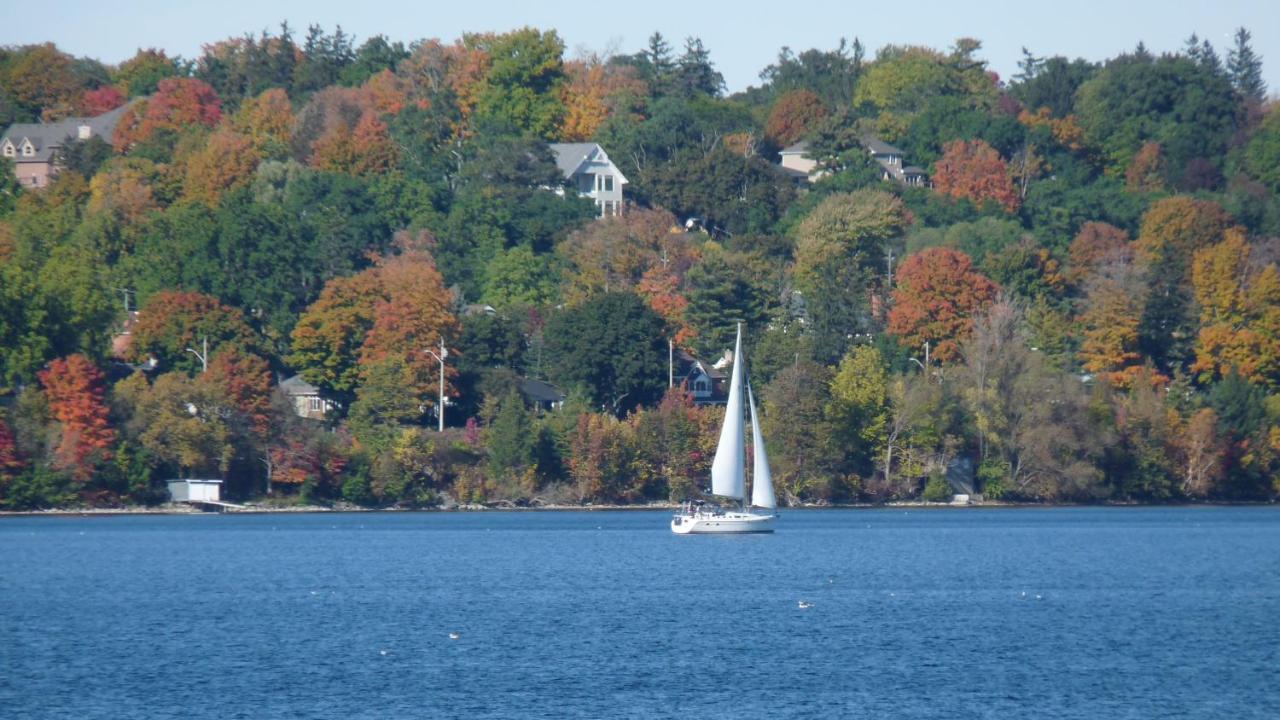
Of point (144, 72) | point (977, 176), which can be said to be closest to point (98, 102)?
point (144, 72)

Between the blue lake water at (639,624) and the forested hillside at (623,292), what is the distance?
13804mm

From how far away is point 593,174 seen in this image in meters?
137

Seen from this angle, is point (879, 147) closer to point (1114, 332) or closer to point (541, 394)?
point (1114, 332)

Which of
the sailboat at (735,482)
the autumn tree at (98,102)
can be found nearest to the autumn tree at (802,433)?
the sailboat at (735,482)

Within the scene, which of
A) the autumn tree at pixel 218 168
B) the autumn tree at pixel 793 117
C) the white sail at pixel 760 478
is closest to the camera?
the white sail at pixel 760 478

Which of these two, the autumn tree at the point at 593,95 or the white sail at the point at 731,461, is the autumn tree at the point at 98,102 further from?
the white sail at the point at 731,461

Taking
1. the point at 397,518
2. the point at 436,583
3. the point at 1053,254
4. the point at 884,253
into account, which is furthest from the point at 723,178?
the point at 436,583

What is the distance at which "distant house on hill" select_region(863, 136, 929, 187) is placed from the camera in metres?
144

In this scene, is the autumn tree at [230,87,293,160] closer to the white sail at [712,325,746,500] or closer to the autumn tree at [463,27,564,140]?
the autumn tree at [463,27,564,140]

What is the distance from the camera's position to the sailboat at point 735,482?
241ft

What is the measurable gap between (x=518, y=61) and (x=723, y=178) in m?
24.8

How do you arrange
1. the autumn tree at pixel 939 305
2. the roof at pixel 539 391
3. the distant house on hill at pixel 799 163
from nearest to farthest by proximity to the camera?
the roof at pixel 539 391
the autumn tree at pixel 939 305
the distant house on hill at pixel 799 163

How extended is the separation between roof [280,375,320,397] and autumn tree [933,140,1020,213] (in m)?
55.1

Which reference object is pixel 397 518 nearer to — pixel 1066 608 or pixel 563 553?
pixel 563 553
